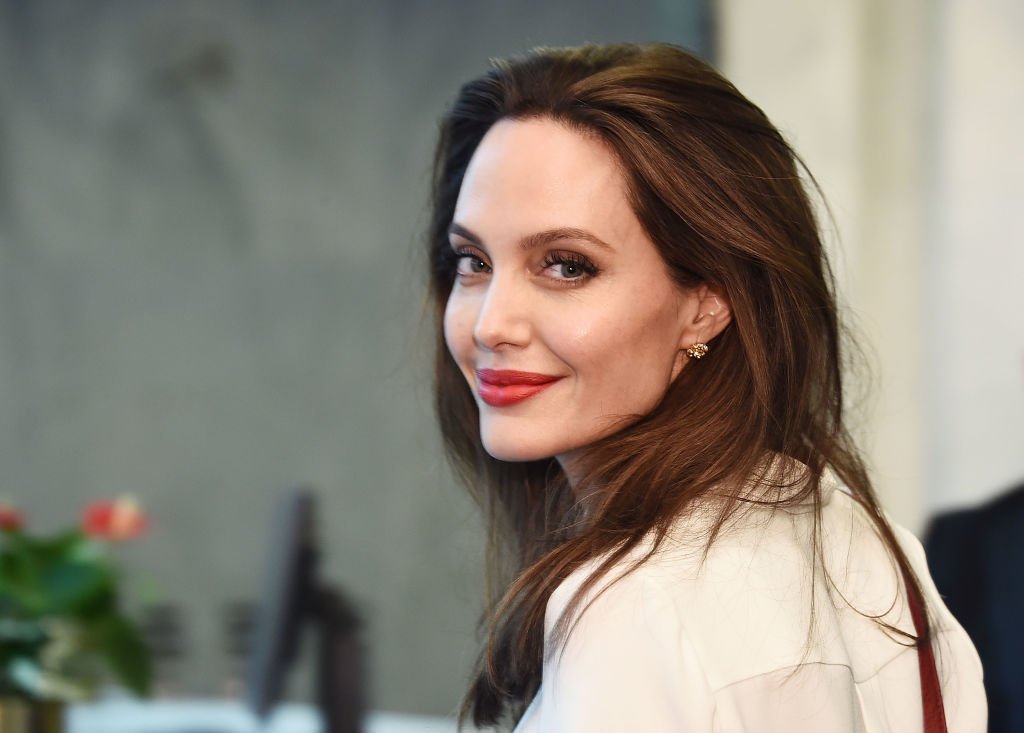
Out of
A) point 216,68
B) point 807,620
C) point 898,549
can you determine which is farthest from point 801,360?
point 216,68

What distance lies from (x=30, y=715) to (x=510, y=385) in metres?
1.74

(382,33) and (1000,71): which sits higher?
(382,33)

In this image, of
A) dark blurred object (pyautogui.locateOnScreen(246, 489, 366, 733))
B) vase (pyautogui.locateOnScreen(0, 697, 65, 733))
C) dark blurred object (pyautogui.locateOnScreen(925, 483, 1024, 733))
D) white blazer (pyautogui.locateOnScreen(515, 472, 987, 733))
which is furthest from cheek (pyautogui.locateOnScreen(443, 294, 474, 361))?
vase (pyautogui.locateOnScreen(0, 697, 65, 733))

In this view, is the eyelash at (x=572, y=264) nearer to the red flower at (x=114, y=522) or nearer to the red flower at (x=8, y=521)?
the red flower at (x=114, y=522)

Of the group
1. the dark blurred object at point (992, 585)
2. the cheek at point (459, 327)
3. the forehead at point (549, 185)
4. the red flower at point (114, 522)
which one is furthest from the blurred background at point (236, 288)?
the forehead at point (549, 185)

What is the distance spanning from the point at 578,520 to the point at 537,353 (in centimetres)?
17

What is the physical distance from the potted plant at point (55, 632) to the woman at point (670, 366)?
1.44m

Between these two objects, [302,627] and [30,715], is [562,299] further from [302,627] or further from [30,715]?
[30,715]

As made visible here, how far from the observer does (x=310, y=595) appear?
7.93 ft

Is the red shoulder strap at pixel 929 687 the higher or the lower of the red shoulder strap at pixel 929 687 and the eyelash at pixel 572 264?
the lower

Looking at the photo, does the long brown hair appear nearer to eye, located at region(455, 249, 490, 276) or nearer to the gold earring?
the gold earring

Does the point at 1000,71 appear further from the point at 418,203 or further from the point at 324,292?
the point at 324,292

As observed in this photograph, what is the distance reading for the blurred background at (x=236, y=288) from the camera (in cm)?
368

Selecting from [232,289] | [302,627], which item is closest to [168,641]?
[232,289]
